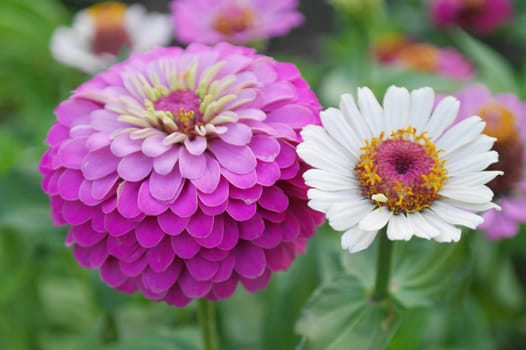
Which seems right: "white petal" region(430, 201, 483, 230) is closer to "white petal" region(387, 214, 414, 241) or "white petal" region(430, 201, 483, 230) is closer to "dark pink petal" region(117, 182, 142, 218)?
"white petal" region(387, 214, 414, 241)

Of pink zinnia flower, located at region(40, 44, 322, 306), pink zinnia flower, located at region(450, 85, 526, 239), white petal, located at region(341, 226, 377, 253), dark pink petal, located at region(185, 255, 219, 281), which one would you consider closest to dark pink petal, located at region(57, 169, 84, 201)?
pink zinnia flower, located at region(40, 44, 322, 306)

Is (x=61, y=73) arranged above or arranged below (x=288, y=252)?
above

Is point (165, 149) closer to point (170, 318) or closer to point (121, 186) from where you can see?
point (121, 186)

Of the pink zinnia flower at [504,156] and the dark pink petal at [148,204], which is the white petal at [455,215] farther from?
the pink zinnia flower at [504,156]

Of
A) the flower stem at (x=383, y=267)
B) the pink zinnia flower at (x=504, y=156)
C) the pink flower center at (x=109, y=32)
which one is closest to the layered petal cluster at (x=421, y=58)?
the pink zinnia flower at (x=504, y=156)

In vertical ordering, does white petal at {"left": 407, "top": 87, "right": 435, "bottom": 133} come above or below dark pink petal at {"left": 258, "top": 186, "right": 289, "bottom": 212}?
above

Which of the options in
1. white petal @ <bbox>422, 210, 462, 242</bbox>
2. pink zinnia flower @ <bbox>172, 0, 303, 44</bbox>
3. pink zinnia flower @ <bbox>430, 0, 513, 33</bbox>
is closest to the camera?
white petal @ <bbox>422, 210, 462, 242</bbox>

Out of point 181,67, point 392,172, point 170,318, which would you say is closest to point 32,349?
point 170,318
